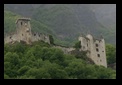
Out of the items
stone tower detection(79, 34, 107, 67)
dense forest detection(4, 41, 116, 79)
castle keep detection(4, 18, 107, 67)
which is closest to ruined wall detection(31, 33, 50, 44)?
castle keep detection(4, 18, 107, 67)

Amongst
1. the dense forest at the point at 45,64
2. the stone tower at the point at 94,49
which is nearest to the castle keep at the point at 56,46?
the stone tower at the point at 94,49

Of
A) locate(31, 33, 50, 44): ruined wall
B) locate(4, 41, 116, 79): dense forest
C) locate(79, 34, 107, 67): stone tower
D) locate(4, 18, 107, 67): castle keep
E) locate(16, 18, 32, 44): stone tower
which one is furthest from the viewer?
locate(79, 34, 107, 67): stone tower

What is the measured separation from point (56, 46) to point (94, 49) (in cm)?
552

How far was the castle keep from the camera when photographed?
6284 centimetres

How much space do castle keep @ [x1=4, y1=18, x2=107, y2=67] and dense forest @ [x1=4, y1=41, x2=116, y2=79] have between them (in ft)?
2.91

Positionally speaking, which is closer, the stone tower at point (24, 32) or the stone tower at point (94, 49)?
the stone tower at point (24, 32)

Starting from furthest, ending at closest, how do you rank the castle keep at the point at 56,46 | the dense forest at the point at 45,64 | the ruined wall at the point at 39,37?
the ruined wall at the point at 39,37 < the castle keep at the point at 56,46 < the dense forest at the point at 45,64

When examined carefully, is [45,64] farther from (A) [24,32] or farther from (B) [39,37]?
(B) [39,37]

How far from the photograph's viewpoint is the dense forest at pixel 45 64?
53391 mm

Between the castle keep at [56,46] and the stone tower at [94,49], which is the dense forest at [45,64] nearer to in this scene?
the castle keep at [56,46]

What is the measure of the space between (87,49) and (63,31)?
108 meters

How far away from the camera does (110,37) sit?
159 metres

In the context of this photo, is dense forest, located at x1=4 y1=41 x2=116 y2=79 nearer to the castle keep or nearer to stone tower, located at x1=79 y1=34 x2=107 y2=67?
the castle keep
